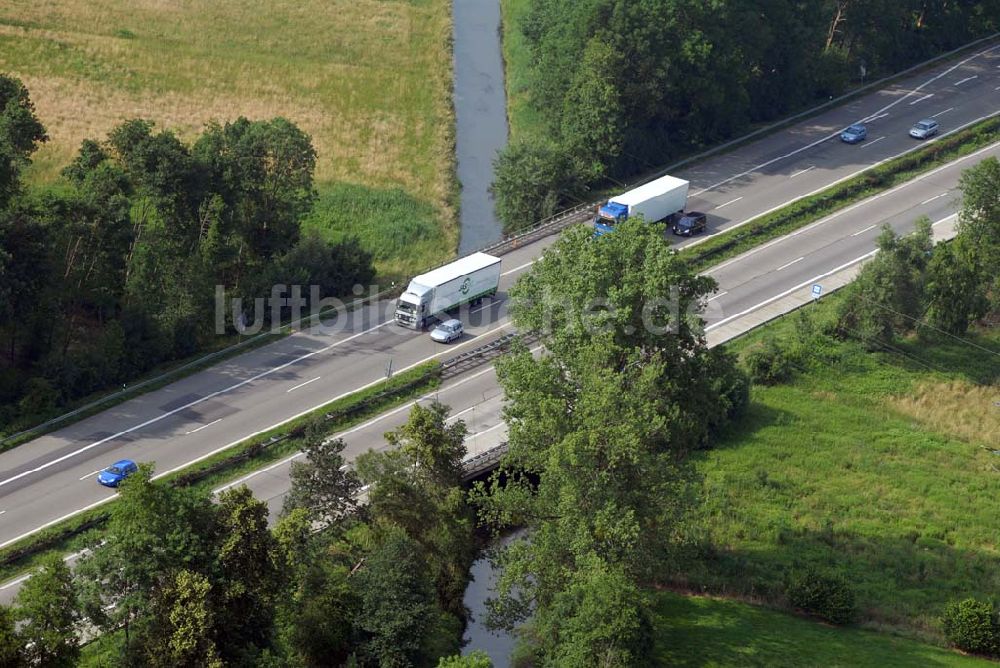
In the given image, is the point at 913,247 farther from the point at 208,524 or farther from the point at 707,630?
the point at 208,524

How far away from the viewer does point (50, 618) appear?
1865 inches

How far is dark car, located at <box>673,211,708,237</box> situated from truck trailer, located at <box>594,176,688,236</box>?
0.97 meters

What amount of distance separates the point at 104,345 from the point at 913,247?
49546mm

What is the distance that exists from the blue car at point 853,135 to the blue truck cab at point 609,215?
28576 millimetres

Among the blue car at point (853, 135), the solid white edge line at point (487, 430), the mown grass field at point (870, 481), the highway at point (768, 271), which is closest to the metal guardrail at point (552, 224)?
the blue car at point (853, 135)

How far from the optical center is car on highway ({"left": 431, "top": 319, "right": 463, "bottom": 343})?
82625 millimetres

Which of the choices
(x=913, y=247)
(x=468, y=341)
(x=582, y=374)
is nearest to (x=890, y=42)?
(x=913, y=247)

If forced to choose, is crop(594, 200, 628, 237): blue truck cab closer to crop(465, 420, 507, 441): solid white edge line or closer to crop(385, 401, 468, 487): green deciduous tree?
crop(465, 420, 507, 441): solid white edge line

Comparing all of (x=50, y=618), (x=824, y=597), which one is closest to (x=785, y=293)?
(x=824, y=597)

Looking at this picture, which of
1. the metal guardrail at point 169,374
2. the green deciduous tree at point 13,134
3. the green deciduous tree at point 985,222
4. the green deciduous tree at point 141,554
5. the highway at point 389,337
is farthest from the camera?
the green deciduous tree at point 985,222

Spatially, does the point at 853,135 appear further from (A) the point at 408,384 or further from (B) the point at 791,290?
(A) the point at 408,384

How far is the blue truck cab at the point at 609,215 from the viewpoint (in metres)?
91.4

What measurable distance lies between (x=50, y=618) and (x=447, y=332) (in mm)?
38790

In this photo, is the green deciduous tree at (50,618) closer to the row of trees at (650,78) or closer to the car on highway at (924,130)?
the row of trees at (650,78)
